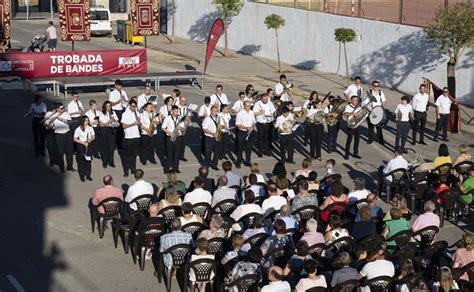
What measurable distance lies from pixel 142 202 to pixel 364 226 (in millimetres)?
3914

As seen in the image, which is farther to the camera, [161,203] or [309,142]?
[309,142]

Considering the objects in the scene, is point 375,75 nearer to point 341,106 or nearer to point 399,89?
point 399,89

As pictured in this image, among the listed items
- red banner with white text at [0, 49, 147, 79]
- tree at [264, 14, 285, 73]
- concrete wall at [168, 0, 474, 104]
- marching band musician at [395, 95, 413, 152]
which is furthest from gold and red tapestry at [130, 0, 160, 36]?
marching band musician at [395, 95, 413, 152]

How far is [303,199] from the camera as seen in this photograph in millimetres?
14836

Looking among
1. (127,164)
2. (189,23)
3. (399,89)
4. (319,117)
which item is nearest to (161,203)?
(127,164)

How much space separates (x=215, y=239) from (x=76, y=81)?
16170mm

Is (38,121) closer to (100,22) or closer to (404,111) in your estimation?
(404,111)

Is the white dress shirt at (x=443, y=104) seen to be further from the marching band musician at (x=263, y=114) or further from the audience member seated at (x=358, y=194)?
the audience member seated at (x=358, y=194)

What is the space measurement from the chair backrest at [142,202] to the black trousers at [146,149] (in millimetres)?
4739

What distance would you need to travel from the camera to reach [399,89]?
31.7 metres

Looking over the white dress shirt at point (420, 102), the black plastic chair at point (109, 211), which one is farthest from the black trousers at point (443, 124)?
the black plastic chair at point (109, 211)

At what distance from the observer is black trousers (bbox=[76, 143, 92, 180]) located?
1895 cm

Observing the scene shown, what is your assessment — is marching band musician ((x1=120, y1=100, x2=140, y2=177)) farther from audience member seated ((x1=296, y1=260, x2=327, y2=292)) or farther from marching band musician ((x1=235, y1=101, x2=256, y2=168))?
audience member seated ((x1=296, y1=260, x2=327, y2=292))

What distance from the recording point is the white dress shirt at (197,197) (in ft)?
49.2
